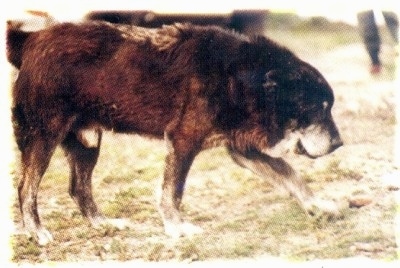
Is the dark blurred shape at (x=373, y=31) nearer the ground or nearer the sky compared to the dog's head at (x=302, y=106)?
nearer the sky

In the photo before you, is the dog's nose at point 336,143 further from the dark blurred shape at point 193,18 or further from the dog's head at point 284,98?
the dark blurred shape at point 193,18

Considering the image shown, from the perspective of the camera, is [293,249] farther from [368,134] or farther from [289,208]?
[368,134]

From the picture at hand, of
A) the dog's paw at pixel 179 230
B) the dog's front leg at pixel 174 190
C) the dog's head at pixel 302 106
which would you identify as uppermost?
the dog's head at pixel 302 106

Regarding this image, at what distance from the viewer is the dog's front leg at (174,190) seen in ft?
13.0

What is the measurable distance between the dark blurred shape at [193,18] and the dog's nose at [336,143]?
0.83m

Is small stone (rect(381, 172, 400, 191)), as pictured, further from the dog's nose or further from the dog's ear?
Result: the dog's ear

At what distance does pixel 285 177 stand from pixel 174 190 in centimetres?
72

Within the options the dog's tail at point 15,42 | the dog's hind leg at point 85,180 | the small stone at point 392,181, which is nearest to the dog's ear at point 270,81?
the small stone at point 392,181

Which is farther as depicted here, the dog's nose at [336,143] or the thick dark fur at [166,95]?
the dog's nose at [336,143]

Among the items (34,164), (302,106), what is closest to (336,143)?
(302,106)

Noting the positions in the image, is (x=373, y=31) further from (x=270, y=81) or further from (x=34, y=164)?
(x=34, y=164)

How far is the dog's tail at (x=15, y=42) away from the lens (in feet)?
13.1

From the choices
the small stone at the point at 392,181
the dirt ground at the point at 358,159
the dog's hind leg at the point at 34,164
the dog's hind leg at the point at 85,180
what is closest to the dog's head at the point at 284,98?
the dirt ground at the point at 358,159

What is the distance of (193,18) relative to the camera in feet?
13.1
